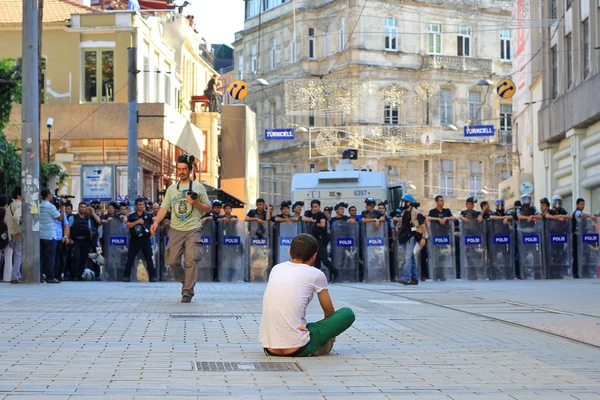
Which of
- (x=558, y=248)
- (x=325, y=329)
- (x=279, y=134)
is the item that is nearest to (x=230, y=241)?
(x=558, y=248)

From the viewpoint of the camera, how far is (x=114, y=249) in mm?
24719

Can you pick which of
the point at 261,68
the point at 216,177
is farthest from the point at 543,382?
the point at 261,68

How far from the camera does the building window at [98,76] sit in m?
45.9

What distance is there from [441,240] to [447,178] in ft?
161

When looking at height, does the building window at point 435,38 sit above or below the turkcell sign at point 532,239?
above

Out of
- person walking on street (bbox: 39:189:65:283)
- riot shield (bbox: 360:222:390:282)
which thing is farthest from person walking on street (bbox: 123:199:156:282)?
riot shield (bbox: 360:222:390:282)

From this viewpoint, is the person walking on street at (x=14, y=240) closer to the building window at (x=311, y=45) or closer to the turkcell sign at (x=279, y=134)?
the turkcell sign at (x=279, y=134)

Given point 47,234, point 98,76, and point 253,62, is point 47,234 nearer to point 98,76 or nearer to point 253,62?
point 98,76

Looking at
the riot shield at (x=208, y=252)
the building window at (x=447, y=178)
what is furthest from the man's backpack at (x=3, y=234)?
the building window at (x=447, y=178)

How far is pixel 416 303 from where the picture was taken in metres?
16.3

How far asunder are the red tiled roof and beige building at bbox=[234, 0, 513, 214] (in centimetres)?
2137

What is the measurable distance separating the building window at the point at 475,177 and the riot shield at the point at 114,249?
52326 mm

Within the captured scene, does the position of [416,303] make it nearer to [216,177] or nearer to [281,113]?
[216,177]

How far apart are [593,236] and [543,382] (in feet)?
59.4
